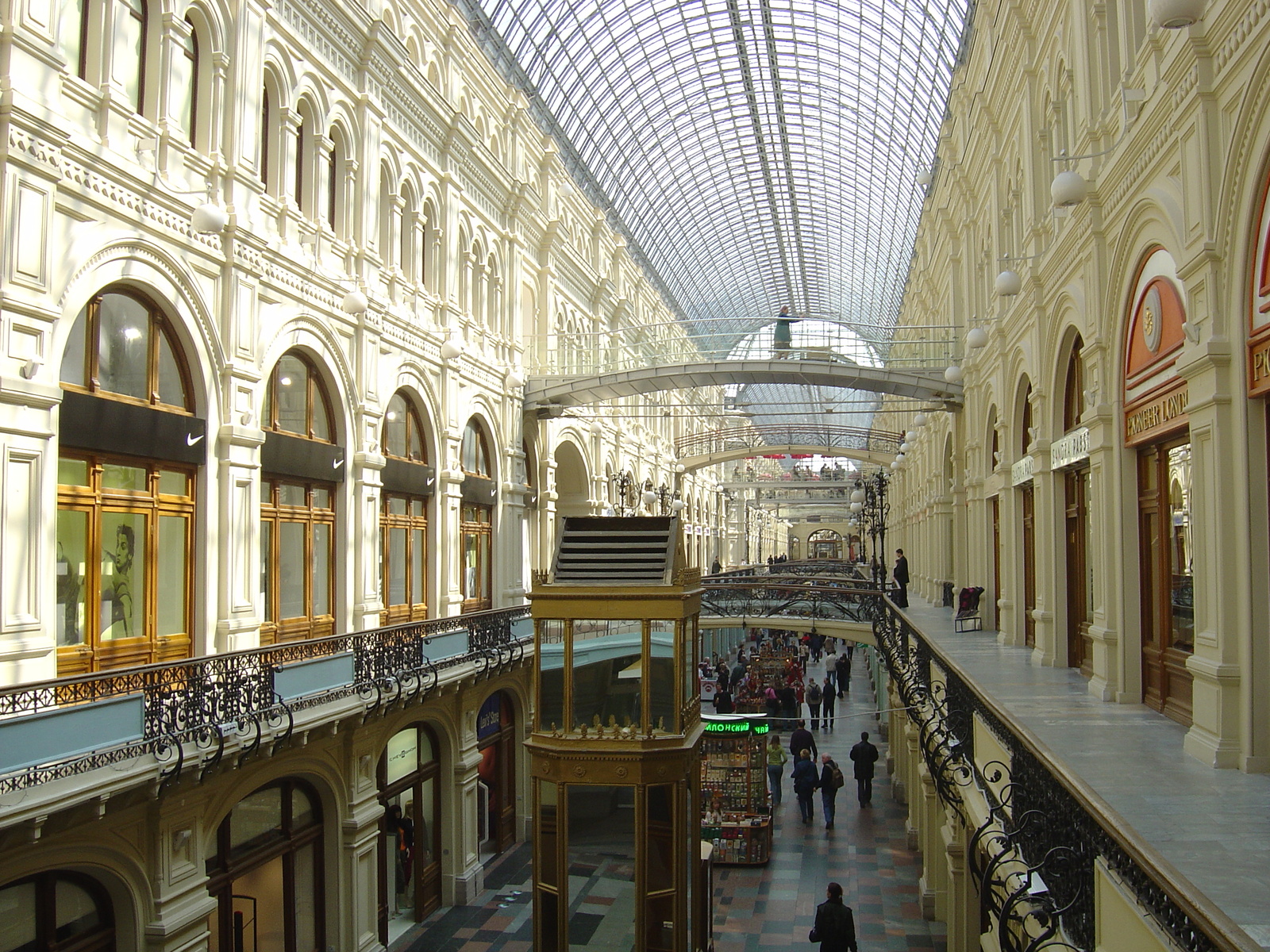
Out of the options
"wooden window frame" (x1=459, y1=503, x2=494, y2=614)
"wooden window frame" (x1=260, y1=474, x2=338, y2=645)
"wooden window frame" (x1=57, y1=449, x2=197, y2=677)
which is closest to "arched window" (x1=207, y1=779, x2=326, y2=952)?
"wooden window frame" (x1=57, y1=449, x2=197, y2=677)

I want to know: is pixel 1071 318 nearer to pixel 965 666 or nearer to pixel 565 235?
pixel 965 666

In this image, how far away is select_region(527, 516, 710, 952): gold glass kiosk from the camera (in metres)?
9.41

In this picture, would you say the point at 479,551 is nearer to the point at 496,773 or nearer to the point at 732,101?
the point at 496,773

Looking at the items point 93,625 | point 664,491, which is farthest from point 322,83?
point 664,491

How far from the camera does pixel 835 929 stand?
10.9 metres

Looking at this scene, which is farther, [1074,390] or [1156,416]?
[1074,390]

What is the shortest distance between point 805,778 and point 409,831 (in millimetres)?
7988

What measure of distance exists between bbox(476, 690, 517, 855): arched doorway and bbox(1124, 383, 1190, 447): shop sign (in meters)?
12.4

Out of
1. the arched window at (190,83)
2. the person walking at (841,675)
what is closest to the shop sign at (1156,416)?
the arched window at (190,83)

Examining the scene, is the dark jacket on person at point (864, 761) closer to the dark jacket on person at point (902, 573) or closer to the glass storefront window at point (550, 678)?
the dark jacket on person at point (902, 573)

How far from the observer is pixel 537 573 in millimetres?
10305

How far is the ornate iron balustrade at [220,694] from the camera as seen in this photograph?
25.0ft

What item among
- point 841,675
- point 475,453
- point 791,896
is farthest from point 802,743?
point 841,675

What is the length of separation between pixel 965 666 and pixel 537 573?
18.7ft
